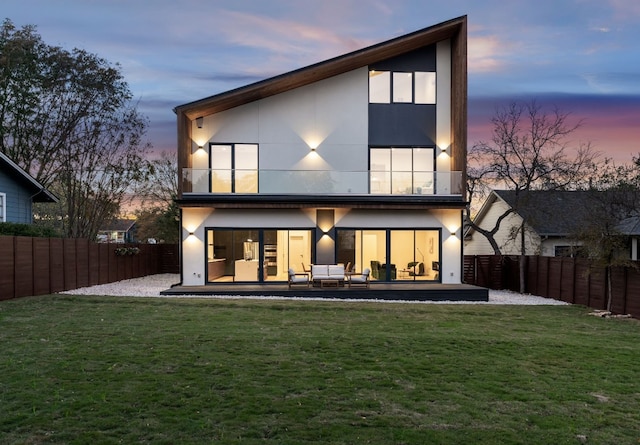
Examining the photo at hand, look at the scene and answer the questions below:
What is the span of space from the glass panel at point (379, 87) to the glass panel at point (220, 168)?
19.8ft

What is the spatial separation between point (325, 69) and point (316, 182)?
4.19 metres

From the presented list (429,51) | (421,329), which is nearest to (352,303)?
(421,329)

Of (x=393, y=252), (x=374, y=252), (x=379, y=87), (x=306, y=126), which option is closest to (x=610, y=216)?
(x=393, y=252)

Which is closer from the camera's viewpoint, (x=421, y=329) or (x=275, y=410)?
(x=275, y=410)

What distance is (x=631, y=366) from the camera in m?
7.77

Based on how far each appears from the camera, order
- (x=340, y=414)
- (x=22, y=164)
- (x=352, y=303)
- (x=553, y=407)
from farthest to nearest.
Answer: (x=22, y=164), (x=352, y=303), (x=553, y=407), (x=340, y=414)

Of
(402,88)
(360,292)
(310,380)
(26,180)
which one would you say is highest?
(402,88)

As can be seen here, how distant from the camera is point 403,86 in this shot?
19734mm

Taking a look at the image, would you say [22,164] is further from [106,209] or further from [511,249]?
[511,249]

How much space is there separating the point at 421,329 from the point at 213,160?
11.5 m

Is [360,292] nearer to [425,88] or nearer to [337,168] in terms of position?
[337,168]

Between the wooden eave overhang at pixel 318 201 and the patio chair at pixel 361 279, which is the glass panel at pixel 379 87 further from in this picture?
the patio chair at pixel 361 279

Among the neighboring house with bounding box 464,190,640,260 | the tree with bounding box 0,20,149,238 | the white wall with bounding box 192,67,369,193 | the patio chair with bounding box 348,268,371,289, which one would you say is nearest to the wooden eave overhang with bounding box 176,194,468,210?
the white wall with bounding box 192,67,369,193

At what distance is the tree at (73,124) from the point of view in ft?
74.4
